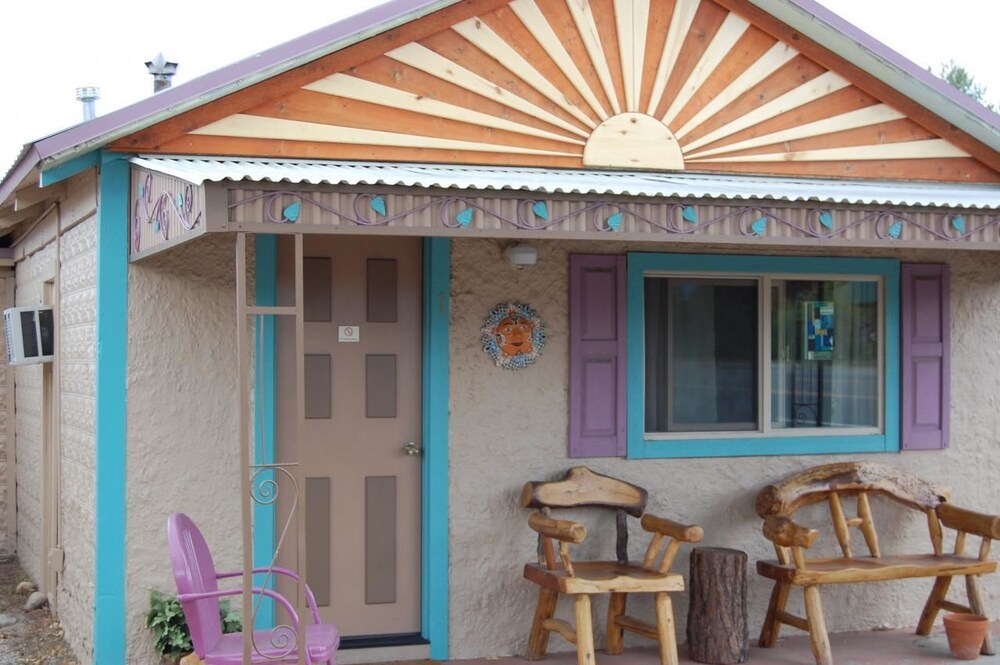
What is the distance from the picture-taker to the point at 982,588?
24.6 ft


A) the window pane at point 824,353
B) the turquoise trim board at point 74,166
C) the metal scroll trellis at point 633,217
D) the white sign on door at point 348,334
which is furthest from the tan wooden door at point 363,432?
the window pane at point 824,353

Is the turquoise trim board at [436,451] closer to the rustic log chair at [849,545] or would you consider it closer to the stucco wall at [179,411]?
the stucco wall at [179,411]

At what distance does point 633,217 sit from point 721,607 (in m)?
2.35

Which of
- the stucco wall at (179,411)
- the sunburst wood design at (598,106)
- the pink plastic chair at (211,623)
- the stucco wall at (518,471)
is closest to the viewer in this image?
the pink plastic chair at (211,623)

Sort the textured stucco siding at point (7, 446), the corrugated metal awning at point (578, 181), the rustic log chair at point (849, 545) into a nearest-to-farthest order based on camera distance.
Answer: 1. the corrugated metal awning at point (578, 181)
2. the rustic log chair at point (849, 545)
3. the textured stucco siding at point (7, 446)

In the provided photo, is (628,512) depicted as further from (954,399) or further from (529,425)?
(954,399)

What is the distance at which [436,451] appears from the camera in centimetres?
650

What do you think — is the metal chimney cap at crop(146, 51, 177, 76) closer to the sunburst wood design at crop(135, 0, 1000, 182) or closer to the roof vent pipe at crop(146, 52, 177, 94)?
the roof vent pipe at crop(146, 52, 177, 94)

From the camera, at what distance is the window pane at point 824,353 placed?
7.23 meters

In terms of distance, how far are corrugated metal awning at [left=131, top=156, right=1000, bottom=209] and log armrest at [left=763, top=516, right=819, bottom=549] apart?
1.74 meters

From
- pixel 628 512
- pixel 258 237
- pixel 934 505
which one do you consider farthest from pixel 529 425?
pixel 934 505

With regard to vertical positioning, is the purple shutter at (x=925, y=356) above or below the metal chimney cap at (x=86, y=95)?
below

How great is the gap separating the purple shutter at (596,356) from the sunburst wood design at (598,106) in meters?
0.59

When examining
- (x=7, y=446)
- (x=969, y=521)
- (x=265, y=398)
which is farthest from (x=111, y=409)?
(x=7, y=446)
